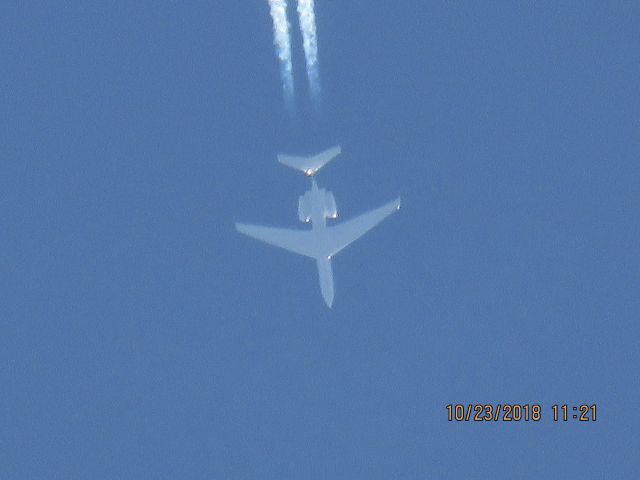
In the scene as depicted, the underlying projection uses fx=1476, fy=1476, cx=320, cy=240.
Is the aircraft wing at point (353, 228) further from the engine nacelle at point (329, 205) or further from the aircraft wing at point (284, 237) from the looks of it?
the engine nacelle at point (329, 205)

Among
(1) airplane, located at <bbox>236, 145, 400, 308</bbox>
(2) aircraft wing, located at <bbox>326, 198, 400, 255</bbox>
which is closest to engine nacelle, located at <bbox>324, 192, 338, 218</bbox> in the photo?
(1) airplane, located at <bbox>236, 145, 400, 308</bbox>

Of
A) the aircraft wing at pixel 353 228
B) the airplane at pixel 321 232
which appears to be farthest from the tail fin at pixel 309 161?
the aircraft wing at pixel 353 228

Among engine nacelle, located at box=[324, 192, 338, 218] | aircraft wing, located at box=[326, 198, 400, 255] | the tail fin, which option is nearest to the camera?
the tail fin

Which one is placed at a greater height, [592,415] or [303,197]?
[303,197]

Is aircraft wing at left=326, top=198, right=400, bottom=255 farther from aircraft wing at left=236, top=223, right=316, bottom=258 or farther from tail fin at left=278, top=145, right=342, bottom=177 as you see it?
tail fin at left=278, top=145, right=342, bottom=177

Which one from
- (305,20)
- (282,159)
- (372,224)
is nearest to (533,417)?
(372,224)

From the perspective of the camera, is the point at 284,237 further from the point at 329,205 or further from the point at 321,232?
the point at 329,205

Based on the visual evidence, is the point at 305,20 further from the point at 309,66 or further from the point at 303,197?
the point at 303,197
